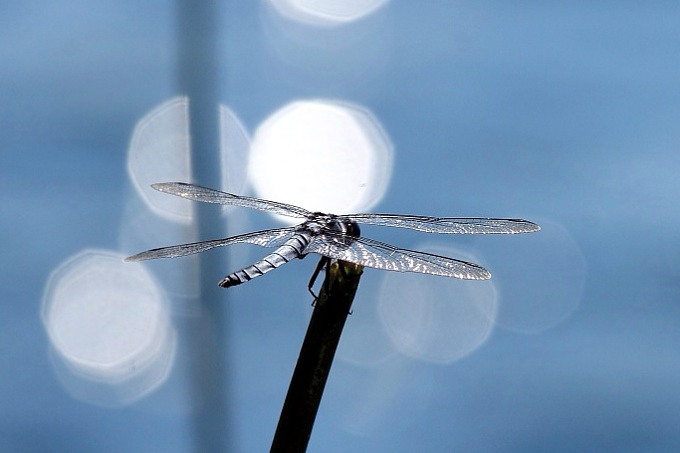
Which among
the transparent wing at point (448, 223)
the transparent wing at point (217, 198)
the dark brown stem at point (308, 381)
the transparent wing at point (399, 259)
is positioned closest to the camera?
the dark brown stem at point (308, 381)

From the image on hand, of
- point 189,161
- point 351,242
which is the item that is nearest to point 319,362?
point 351,242

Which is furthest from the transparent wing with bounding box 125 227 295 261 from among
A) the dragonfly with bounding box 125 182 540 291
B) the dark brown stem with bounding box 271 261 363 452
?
the dark brown stem with bounding box 271 261 363 452

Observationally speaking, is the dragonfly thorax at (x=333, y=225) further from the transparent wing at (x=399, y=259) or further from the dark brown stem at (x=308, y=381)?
the dark brown stem at (x=308, y=381)

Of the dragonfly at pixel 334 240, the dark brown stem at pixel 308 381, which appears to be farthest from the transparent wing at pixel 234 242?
the dark brown stem at pixel 308 381

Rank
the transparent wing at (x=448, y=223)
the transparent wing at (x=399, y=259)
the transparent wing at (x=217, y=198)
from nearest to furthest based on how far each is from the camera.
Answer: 1. the transparent wing at (x=399, y=259)
2. the transparent wing at (x=448, y=223)
3. the transparent wing at (x=217, y=198)

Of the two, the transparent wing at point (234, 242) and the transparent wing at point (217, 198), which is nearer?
the transparent wing at point (234, 242)

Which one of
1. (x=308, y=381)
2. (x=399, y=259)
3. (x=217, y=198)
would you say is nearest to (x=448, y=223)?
(x=399, y=259)

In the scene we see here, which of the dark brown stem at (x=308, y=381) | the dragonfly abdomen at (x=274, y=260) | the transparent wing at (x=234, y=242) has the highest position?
the transparent wing at (x=234, y=242)
